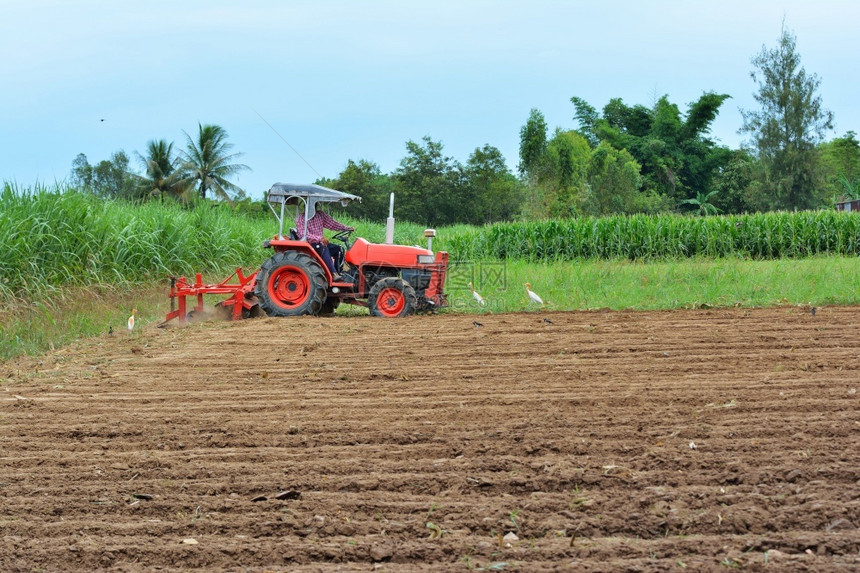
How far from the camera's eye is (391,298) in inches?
440

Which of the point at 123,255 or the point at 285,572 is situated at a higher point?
the point at 123,255

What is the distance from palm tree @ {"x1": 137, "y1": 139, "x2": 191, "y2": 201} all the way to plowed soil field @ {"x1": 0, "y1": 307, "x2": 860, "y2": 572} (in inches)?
1517

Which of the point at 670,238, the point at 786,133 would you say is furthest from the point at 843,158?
the point at 670,238

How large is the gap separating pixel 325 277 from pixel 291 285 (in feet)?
1.66

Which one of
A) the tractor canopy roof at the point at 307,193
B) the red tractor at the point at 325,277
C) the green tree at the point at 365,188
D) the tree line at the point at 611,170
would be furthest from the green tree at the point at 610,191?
the tractor canopy roof at the point at 307,193

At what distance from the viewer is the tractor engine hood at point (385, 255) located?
11.2 metres

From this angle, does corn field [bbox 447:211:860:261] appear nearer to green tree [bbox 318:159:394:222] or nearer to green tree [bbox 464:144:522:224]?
green tree [bbox 318:159:394:222]

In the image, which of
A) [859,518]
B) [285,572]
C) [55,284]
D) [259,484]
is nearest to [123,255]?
[55,284]

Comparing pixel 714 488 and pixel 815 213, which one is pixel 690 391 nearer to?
pixel 714 488

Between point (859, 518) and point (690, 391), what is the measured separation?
7.84 feet

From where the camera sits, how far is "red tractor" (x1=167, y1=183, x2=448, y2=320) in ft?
36.2

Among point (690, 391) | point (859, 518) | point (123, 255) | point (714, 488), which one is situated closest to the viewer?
point (859, 518)

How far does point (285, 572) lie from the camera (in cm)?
334

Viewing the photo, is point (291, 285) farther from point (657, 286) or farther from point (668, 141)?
point (668, 141)
